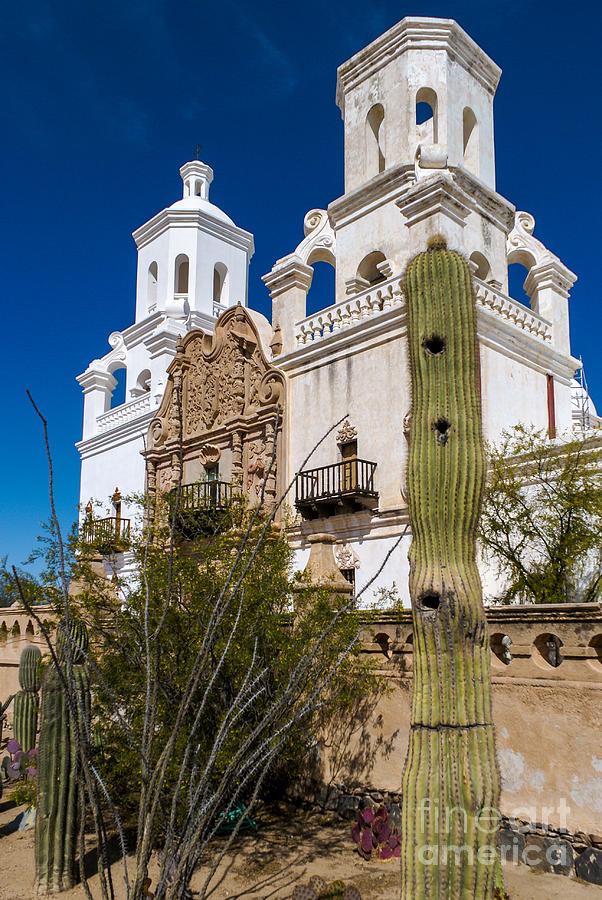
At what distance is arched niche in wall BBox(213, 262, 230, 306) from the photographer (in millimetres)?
27328

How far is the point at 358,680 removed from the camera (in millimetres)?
9539

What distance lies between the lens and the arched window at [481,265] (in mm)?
18125

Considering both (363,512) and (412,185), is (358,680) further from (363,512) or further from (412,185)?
(412,185)

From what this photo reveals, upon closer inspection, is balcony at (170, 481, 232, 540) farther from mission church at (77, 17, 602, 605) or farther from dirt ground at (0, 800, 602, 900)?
dirt ground at (0, 800, 602, 900)

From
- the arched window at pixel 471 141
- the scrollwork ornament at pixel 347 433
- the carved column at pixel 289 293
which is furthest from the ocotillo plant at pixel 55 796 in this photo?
the arched window at pixel 471 141

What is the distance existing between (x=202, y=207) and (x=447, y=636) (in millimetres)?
25084

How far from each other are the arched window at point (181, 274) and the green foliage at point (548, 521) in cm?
1665

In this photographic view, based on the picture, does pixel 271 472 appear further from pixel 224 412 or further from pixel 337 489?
pixel 224 412

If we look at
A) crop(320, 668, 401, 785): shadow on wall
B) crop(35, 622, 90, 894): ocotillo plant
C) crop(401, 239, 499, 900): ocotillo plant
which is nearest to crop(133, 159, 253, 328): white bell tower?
crop(320, 668, 401, 785): shadow on wall

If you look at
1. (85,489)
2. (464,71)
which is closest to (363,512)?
(464,71)

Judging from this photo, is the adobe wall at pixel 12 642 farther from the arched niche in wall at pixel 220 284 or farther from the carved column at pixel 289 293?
the arched niche in wall at pixel 220 284

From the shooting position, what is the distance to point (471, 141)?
1917 centimetres

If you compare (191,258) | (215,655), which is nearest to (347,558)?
(215,655)

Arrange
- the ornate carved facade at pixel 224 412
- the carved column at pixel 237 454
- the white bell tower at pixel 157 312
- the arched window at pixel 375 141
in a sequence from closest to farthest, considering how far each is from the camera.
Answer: the ornate carved facade at pixel 224 412 < the carved column at pixel 237 454 < the arched window at pixel 375 141 < the white bell tower at pixel 157 312
